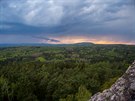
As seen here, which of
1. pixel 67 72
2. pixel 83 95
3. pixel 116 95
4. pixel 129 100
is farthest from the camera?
pixel 67 72

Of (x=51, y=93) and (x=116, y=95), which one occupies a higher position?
(x=116, y=95)

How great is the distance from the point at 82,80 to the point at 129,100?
88419 mm

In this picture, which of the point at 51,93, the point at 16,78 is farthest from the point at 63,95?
the point at 16,78

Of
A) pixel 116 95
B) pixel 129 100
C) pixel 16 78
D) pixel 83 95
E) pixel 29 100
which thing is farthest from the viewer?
pixel 16 78

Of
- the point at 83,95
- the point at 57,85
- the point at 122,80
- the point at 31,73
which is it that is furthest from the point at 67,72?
the point at 122,80

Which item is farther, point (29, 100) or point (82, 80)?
point (82, 80)

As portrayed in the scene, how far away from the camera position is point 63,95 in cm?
9281

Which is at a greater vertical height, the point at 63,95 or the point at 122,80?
the point at 122,80

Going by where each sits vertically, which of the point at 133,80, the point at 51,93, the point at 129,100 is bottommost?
the point at 51,93

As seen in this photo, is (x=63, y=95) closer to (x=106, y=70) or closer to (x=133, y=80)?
(x=106, y=70)

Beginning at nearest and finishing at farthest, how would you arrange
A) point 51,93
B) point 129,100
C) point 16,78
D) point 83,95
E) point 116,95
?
point 129,100
point 116,95
point 83,95
point 51,93
point 16,78

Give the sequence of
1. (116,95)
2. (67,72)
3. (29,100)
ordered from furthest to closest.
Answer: (67,72) → (29,100) → (116,95)

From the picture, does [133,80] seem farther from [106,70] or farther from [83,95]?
[106,70]

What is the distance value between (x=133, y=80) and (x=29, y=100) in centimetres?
7267
